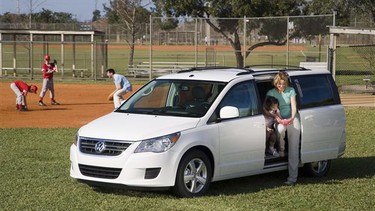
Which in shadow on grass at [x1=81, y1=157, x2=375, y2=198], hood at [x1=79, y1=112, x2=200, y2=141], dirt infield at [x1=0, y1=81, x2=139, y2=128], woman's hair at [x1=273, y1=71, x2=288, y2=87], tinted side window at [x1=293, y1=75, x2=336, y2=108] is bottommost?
dirt infield at [x1=0, y1=81, x2=139, y2=128]

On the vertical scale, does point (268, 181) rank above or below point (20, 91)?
below

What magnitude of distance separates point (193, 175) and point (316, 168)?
2.86 metres

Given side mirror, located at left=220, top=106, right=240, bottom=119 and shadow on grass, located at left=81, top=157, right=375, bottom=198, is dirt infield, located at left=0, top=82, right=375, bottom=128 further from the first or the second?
side mirror, located at left=220, top=106, right=240, bottom=119

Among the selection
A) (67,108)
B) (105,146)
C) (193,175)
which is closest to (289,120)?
(193,175)

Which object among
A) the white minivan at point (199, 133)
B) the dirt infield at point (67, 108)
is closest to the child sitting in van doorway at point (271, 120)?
the white minivan at point (199, 133)

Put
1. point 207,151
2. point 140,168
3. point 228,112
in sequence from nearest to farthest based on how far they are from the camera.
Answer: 1. point 140,168
2. point 207,151
3. point 228,112

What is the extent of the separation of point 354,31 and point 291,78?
1219 cm

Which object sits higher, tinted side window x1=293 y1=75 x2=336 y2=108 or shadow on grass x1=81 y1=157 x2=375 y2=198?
tinted side window x1=293 y1=75 x2=336 y2=108

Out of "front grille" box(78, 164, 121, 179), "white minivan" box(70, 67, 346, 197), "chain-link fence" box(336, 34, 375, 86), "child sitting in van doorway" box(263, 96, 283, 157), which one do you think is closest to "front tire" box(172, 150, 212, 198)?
"white minivan" box(70, 67, 346, 197)

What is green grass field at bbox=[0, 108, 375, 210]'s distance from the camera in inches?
337

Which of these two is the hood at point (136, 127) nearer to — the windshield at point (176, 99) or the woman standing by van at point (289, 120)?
the windshield at point (176, 99)

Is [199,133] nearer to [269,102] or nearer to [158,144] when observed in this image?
[158,144]

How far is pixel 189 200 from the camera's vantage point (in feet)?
28.9

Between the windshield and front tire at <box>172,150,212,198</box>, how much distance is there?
64 centimetres
